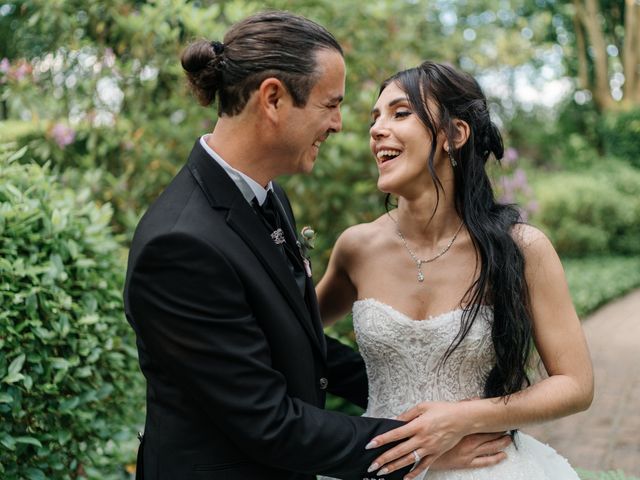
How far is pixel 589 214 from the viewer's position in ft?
47.0

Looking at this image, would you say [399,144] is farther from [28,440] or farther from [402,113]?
[28,440]

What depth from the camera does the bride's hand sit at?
2.04 meters

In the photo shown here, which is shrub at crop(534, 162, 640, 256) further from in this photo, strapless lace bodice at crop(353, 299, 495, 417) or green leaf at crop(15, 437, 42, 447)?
green leaf at crop(15, 437, 42, 447)

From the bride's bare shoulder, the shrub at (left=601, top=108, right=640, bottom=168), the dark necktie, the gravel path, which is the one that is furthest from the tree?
the dark necktie

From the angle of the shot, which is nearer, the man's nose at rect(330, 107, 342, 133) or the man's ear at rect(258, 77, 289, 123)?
the man's ear at rect(258, 77, 289, 123)

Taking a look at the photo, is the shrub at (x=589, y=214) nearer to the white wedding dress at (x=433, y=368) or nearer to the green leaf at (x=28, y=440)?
the white wedding dress at (x=433, y=368)

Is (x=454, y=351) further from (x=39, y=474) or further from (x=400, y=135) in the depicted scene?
(x=39, y=474)

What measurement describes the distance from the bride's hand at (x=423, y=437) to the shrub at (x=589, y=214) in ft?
37.2

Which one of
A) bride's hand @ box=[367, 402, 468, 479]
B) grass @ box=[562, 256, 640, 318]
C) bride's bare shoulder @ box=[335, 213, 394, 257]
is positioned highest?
bride's bare shoulder @ box=[335, 213, 394, 257]

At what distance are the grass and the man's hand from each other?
818 centimetres

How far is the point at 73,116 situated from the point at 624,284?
9.92 meters

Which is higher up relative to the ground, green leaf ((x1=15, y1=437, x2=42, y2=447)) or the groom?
the groom

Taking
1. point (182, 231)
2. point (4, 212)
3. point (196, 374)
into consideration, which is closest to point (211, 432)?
point (196, 374)

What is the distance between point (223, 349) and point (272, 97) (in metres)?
0.72
